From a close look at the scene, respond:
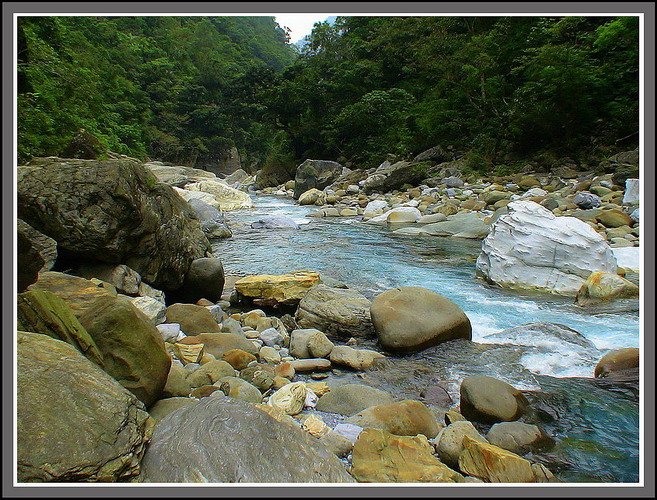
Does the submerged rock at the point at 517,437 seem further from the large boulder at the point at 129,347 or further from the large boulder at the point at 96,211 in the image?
the large boulder at the point at 96,211

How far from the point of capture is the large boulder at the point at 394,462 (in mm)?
1955

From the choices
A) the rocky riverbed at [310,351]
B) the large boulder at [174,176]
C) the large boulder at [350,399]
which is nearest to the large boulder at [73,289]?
the rocky riverbed at [310,351]

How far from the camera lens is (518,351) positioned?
396 centimetres

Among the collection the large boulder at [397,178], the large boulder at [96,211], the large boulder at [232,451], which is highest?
the large boulder at [397,178]

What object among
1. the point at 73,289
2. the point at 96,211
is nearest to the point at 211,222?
the point at 96,211

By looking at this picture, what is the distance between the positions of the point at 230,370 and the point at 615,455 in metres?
2.39

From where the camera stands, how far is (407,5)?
1.65 m

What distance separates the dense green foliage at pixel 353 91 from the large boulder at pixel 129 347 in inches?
87.7

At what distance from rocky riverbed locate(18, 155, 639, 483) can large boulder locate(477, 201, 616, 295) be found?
21 millimetres

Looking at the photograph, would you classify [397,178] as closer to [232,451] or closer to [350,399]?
[350,399]

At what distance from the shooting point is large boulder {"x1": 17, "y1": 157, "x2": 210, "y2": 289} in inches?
169

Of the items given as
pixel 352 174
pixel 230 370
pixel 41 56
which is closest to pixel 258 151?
pixel 352 174

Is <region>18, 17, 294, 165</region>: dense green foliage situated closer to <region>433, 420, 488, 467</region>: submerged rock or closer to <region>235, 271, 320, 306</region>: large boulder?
<region>235, 271, 320, 306</region>: large boulder

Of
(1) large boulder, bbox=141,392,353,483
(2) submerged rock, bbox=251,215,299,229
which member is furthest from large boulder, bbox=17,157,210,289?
(2) submerged rock, bbox=251,215,299,229
